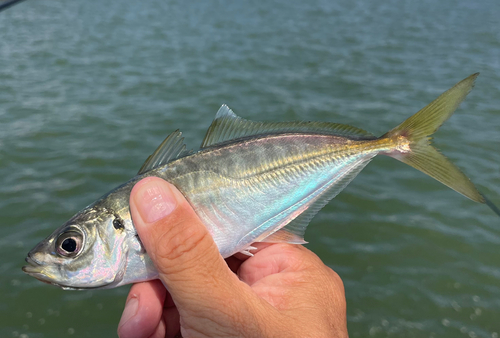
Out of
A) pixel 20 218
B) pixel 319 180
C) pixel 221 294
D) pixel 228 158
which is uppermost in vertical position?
pixel 228 158

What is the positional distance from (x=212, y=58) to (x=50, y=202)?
762 centimetres

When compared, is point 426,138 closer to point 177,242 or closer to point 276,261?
point 276,261

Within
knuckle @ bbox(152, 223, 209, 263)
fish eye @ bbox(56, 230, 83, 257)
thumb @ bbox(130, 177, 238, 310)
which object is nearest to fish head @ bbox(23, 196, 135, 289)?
fish eye @ bbox(56, 230, 83, 257)

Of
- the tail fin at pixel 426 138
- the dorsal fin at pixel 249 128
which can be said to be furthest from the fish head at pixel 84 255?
the tail fin at pixel 426 138

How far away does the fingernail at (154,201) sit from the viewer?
2.49 meters

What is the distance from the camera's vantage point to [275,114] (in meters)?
9.51

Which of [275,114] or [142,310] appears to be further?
[275,114]

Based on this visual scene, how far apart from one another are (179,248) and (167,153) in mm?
842

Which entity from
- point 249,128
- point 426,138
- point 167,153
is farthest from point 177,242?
point 426,138

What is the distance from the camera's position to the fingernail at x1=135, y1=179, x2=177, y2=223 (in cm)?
249

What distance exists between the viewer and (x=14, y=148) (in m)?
8.20

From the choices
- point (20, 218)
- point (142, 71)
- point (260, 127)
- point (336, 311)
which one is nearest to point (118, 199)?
point (260, 127)

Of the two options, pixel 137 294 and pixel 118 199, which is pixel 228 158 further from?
pixel 137 294

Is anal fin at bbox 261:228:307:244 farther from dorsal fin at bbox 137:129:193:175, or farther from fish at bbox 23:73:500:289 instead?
dorsal fin at bbox 137:129:193:175
